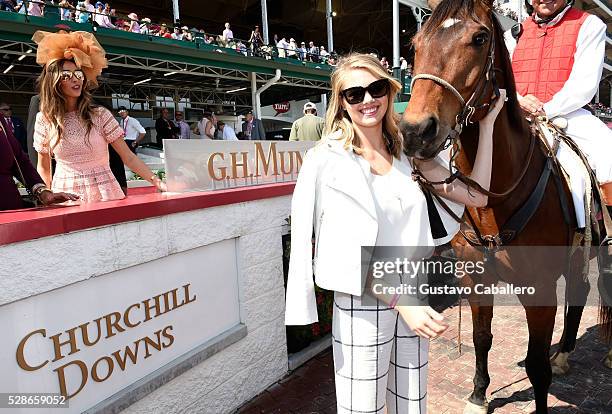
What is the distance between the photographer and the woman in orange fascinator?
249 centimetres

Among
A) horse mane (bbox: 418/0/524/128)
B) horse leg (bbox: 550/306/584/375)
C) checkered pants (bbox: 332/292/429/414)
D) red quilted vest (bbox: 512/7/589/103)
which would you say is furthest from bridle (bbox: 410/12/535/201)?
horse leg (bbox: 550/306/584/375)

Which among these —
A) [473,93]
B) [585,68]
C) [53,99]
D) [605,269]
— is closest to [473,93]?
[473,93]

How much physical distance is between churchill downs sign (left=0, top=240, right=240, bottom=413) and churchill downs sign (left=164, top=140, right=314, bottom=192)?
0.52 metres

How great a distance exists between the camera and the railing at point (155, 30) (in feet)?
42.9

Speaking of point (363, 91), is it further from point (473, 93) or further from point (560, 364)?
point (560, 364)

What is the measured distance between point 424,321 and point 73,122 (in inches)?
97.4

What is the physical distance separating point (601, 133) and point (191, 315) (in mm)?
3421

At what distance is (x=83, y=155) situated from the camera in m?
2.67

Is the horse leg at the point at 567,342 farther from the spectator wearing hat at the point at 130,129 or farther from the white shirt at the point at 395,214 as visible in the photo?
the spectator wearing hat at the point at 130,129

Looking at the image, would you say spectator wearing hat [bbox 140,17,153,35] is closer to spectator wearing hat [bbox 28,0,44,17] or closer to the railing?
the railing

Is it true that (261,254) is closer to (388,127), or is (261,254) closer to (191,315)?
(191,315)

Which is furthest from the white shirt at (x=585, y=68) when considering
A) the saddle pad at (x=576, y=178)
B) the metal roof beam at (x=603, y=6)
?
the metal roof beam at (x=603, y=6)

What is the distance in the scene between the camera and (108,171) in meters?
2.85

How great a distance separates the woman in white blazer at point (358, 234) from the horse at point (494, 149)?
0.62ft
